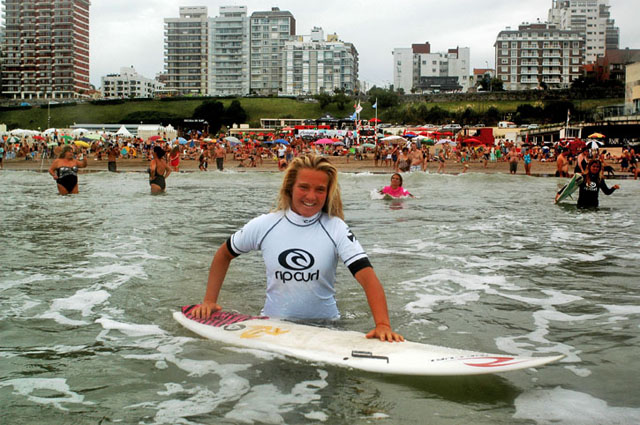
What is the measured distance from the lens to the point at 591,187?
40.4ft

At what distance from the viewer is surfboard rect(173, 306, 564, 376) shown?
306 cm

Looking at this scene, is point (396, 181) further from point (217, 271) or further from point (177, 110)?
point (177, 110)

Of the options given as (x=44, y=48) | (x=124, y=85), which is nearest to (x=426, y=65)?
(x=124, y=85)

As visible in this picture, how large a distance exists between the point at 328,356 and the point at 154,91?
19708cm

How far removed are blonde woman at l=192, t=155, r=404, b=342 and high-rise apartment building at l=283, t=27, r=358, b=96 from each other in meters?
155

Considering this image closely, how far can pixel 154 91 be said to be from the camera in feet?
621

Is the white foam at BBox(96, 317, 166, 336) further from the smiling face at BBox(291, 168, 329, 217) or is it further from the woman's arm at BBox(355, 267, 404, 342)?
the woman's arm at BBox(355, 267, 404, 342)

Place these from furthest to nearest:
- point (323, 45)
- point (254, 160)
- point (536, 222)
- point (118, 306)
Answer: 1. point (323, 45)
2. point (254, 160)
3. point (536, 222)
4. point (118, 306)

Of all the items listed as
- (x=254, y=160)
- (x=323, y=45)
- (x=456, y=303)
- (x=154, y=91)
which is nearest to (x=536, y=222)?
(x=456, y=303)

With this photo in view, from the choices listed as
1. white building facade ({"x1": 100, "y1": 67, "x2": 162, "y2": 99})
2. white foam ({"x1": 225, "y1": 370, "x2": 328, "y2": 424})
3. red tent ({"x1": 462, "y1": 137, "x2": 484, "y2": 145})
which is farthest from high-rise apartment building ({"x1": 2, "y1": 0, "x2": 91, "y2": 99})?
white foam ({"x1": 225, "y1": 370, "x2": 328, "y2": 424})

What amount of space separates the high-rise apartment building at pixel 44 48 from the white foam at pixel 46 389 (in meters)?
174

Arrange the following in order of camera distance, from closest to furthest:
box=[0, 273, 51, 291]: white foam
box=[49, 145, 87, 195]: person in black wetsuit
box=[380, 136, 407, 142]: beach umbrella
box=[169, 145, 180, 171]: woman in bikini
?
box=[0, 273, 51, 291]: white foam
box=[49, 145, 87, 195]: person in black wetsuit
box=[169, 145, 180, 171]: woman in bikini
box=[380, 136, 407, 142]: beach umbrella

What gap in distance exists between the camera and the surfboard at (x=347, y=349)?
10.0ft

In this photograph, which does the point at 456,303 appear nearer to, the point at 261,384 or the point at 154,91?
the point at 261,384
